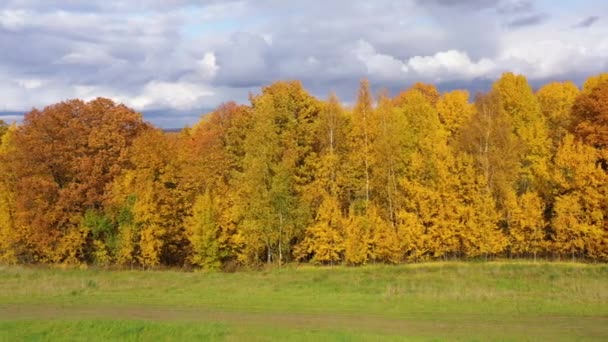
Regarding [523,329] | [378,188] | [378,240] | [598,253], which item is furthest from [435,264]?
[523,329]

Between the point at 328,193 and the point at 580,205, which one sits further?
the point at 328,193

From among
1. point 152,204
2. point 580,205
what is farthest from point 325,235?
point 580,205

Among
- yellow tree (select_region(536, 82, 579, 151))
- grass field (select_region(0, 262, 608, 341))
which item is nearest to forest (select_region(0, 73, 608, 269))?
yellow tree (select_region(536, 82, 579, 151))

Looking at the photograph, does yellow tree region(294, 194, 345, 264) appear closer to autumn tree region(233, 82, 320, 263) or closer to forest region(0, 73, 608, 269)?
forest region(0, 73, 608, 269)

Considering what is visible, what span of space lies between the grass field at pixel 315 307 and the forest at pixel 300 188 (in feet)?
25.8

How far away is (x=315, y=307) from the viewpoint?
22984mm

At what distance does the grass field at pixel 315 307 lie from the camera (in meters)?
17.9

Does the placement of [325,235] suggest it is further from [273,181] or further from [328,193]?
[273,181]

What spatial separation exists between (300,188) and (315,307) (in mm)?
24479

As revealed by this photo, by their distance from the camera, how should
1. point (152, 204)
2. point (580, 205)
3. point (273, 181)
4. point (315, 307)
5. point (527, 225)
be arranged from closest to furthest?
point (315, 307), point (580, 205), point (527, 225), point (273, 181), point (152, 204)

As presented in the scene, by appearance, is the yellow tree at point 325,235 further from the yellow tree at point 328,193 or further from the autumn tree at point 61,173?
the autumn tree at point 61,173

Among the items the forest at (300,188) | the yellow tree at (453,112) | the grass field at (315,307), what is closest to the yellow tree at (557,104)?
the forest at (300,188)

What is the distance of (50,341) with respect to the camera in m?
17.5

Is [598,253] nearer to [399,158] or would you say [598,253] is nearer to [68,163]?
[399,158]
